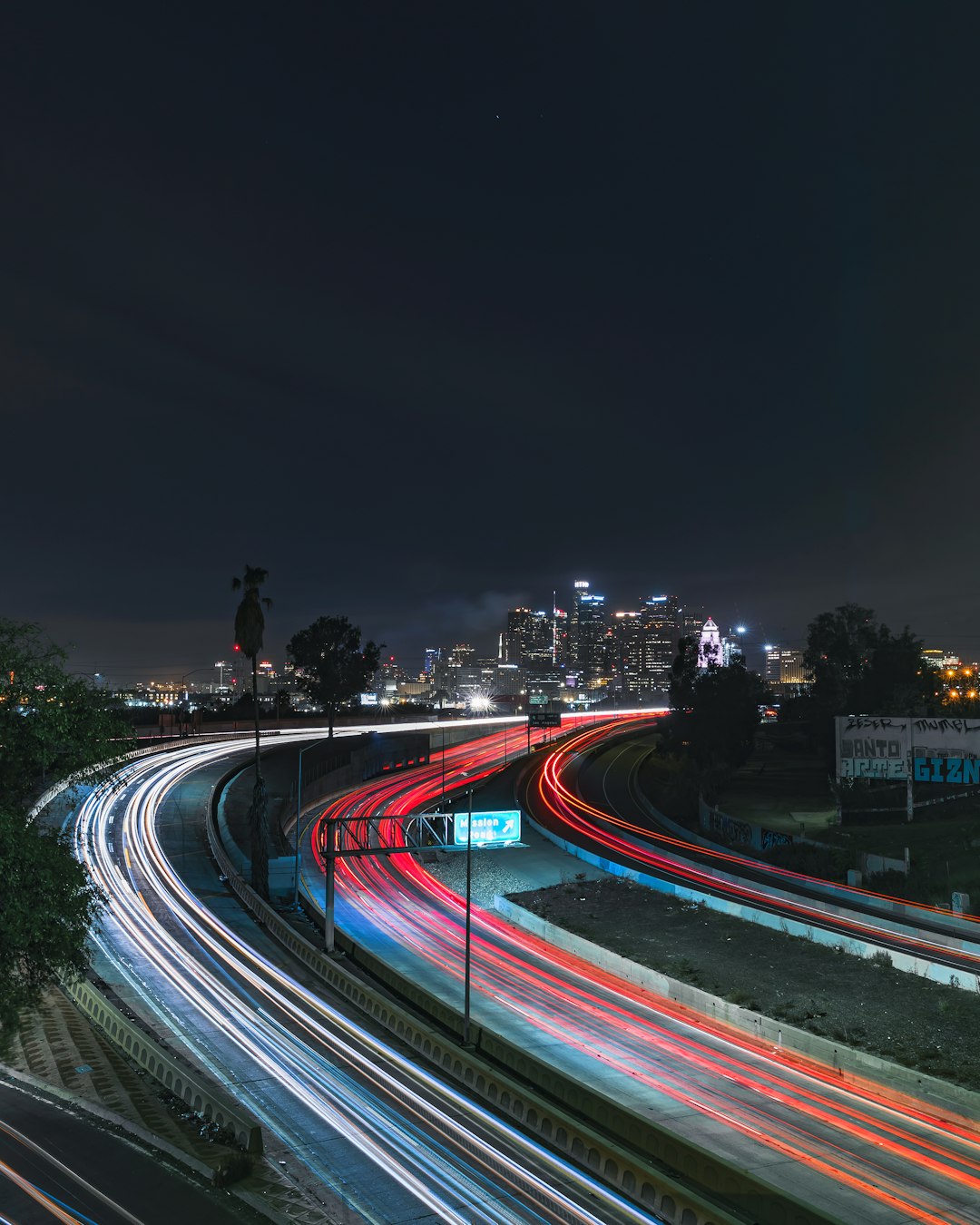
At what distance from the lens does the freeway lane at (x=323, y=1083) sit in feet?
63.1

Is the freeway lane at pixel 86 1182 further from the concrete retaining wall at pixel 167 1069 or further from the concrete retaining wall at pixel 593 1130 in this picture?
the concrete retaining wall at pixel 593 1130

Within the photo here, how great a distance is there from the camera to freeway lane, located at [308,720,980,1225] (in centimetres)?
2144

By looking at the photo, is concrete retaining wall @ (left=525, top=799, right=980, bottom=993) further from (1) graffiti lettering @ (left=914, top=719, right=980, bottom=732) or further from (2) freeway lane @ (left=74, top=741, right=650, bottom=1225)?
(2) freeway lane @ (left=74, top=741, right=650, bottom=1225)

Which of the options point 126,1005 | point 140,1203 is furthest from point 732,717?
point 140,1203

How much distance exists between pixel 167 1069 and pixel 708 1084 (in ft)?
51.4

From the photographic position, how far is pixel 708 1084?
27.6 m

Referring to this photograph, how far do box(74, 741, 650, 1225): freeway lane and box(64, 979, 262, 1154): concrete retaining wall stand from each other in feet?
3.06

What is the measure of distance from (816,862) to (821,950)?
598 inches

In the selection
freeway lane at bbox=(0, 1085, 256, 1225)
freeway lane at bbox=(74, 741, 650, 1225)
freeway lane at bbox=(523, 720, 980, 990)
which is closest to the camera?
freeway lane at bbox=(0, 1085, 256, 1225)

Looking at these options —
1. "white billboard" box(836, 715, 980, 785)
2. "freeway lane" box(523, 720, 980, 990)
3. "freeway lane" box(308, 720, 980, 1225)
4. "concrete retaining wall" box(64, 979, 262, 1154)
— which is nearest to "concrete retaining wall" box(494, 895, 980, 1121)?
"freeway lane" box(308, 720, 980, 1225)

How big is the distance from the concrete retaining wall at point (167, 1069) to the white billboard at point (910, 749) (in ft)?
163

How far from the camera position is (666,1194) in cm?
1831

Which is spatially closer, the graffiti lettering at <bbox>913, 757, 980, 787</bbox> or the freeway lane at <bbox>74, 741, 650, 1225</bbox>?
the freeway lane at <bbox>74, 741, 650, 1225</bbox>

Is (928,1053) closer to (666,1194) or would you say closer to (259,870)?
(666,1194)
